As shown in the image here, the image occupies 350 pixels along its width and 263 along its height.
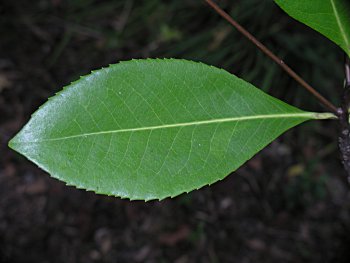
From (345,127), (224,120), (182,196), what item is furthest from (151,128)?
(182,196)

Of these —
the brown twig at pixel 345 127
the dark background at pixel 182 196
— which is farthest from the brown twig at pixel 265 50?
the dark background at pixel 182 196

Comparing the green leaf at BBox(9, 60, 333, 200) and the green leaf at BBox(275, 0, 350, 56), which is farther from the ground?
the green leaf at BBox(275, 0, 350, 56)

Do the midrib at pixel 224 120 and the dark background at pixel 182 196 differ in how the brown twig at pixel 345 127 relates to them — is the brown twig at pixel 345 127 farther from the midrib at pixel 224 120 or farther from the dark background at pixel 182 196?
the dark background at pixel 182 196

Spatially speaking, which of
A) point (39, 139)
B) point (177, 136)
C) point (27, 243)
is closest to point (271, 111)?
point (177, 136)

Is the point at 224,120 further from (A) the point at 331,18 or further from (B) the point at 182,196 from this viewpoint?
(B) the point at 182,196

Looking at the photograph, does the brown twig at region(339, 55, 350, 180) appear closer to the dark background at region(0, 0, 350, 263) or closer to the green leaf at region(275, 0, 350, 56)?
the green leaf at region(275, 0, 350, 56)

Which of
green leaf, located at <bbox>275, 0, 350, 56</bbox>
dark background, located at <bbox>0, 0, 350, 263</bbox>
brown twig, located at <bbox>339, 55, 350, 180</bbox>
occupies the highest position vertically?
dark background, located at <bbox>0, 0, 350, 263</bbox>

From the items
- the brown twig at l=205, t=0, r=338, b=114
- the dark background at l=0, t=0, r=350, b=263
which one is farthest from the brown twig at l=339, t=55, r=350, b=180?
the dark background at l=0, t=0, r=350, b=263
